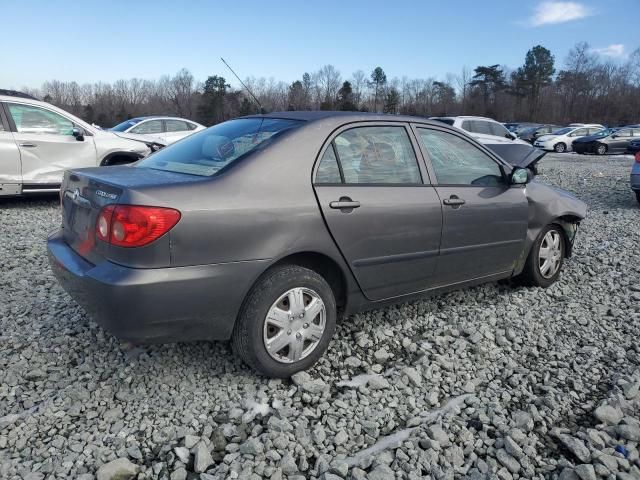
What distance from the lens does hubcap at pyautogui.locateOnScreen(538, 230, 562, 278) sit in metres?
4.43

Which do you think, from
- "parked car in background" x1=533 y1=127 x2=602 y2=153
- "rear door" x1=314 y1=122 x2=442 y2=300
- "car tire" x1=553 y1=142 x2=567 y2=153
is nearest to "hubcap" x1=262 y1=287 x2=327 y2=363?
"rear door" x1=314 y1=122 x2=442 y2=300

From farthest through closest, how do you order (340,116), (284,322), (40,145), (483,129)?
(483,129) → (40,145) → (340,116) → (284,322)

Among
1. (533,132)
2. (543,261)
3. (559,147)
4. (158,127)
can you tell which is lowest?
(559,147)

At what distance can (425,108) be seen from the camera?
76750 mm

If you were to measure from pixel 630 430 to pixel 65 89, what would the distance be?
91.8 m

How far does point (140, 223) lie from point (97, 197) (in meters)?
0.43

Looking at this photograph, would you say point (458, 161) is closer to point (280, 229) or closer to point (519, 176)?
point (519, 176)

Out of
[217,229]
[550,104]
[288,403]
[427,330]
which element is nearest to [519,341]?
[427,330]

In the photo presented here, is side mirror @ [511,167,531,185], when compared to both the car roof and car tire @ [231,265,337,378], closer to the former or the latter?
the car roof

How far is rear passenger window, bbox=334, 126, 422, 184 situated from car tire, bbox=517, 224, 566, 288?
1.61m

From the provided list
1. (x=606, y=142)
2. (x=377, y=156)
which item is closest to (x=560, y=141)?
(x=606, y=142)

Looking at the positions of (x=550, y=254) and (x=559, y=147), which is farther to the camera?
(x=559, y=147)

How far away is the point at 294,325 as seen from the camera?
2.86 meters

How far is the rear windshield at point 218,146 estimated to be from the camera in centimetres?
288
